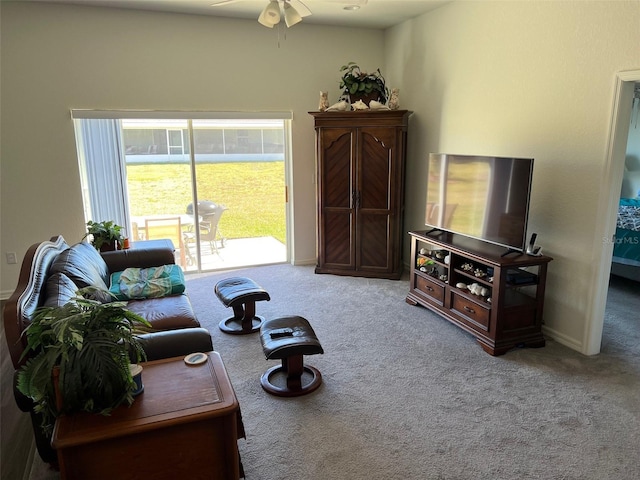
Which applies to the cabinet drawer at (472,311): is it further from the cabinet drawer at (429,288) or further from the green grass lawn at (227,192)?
the green grass lawn at (227,192)

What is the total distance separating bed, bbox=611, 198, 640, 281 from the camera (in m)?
4.66

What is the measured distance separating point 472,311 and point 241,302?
1.84 m

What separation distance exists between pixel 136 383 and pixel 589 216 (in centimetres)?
309

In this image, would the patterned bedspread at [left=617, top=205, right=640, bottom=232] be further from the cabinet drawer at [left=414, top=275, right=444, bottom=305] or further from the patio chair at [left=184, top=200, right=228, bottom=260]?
the patio chair at [left=184, top=200, right=228, bottom=260]

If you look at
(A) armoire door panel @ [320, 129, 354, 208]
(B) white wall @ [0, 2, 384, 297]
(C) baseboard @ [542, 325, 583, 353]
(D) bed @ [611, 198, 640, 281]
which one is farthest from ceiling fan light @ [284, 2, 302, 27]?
(D) bed @ [611, 198, 640, 281]

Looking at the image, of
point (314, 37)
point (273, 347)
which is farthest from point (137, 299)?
point (314, 37)

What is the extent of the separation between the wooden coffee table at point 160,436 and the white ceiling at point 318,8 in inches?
141

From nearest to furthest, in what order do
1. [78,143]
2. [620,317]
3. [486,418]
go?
[486,418]
[620,317]
[78,143]

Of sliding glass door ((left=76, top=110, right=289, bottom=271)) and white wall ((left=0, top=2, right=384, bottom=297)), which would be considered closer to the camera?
white wall ((left=0, top=2, right=384, bottom=297))

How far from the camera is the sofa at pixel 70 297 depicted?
6.38 feet

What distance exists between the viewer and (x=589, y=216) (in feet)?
10.6

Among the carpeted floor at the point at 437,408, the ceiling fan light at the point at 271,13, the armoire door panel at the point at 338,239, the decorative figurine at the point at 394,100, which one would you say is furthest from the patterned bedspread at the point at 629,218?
the ceiling fan light at the point at 271,13

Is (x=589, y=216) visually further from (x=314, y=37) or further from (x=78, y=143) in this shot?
(x=78, y=143)

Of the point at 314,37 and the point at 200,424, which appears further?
the point at 314,37
